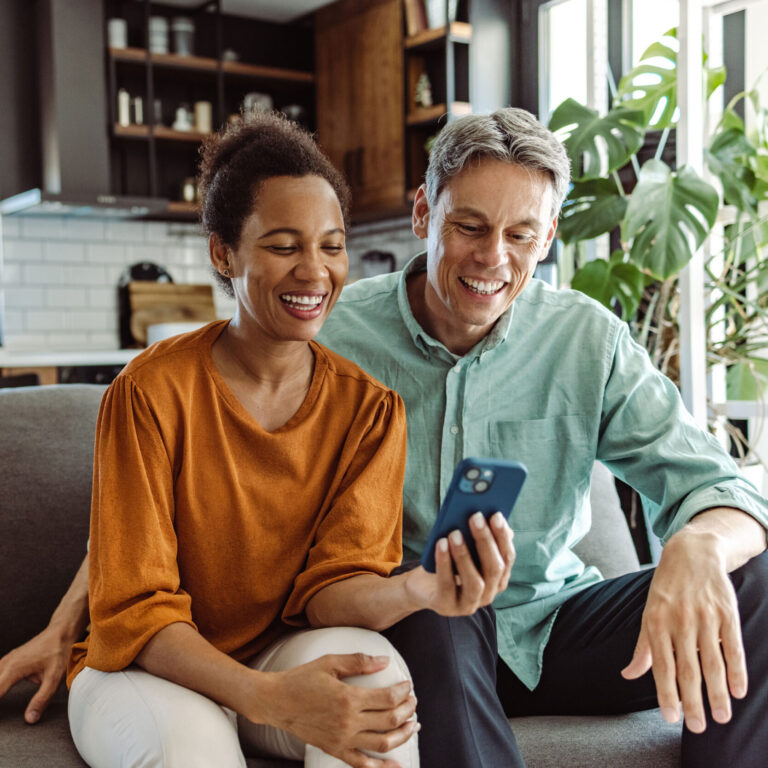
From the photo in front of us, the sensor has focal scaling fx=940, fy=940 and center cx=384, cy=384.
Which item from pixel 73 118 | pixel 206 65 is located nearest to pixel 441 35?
pixel 206 65

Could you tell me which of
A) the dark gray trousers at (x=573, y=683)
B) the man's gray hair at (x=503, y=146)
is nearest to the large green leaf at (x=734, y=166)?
the man's gray hair at (x=503, y=146)

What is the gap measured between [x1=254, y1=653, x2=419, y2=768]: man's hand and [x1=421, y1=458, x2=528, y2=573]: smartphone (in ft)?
0.66

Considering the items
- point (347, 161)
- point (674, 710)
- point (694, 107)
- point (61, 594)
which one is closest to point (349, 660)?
point (674, 710)

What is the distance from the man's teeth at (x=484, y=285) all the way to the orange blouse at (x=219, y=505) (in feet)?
0.90

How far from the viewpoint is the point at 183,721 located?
1.09 m

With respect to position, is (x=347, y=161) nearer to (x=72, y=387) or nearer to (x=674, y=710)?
(x=72, y=387)

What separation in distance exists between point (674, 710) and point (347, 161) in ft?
14.8

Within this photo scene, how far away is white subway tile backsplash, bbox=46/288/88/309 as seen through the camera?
5.11 metres

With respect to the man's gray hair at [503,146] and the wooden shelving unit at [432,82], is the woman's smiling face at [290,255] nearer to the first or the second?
the man's gray hair at [503,146]

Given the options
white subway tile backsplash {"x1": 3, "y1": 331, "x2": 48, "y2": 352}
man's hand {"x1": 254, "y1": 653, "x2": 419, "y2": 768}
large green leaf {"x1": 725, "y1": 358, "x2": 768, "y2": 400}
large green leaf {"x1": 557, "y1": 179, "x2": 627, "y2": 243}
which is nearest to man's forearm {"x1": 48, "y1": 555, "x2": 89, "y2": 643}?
man's hand {"x1": 254, "y1": 653, "x2": 419, "y2": 768}

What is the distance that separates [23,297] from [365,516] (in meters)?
4.21

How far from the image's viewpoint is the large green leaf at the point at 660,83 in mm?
2834

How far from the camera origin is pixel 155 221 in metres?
5.44

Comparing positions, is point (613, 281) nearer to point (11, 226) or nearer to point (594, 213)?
point (594, 213)
